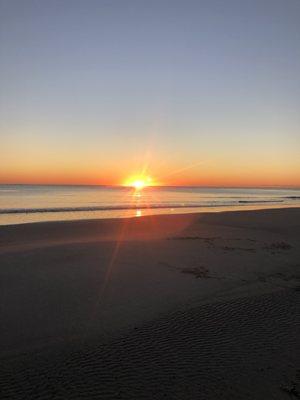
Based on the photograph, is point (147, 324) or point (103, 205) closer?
point (147, 324)

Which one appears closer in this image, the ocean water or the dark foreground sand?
the dark foreground sand

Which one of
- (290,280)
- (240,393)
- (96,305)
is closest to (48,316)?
(96,305)

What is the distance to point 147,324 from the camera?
5.97 metres

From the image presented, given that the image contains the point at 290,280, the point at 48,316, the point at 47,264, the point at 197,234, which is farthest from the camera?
the point at 197,234

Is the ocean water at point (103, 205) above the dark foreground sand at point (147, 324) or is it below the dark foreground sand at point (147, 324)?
above

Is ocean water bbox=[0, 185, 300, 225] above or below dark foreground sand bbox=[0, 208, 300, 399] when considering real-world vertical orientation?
above

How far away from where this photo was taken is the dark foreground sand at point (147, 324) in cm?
427

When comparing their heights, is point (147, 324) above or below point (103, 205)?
below

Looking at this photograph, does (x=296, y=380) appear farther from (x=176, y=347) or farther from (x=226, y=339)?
(x=176, y=347)

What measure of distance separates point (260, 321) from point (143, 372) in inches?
103

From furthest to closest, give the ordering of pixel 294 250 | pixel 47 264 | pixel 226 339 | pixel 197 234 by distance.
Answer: pixel 197 234
pixel 294 250
pixel 47 264
pixel 226 339

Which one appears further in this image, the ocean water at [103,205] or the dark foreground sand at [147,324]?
the ocean water at [103,205]

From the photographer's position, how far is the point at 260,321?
6.19 meters

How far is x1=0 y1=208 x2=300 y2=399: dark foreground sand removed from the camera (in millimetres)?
4273
